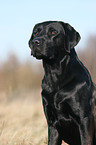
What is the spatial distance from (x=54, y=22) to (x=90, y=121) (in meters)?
1.29

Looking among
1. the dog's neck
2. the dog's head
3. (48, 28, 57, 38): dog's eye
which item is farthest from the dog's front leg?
(48, 28, 57, 38): dog's eye

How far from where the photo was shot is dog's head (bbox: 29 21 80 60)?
3.27 meters

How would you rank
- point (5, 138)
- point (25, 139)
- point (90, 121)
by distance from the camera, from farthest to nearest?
point (5, 138)
point (25, 139)
point (90, 121)

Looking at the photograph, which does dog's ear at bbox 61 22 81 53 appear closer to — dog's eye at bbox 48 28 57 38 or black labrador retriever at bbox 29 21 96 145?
black labrador retriever at bbox 29 21 96 145

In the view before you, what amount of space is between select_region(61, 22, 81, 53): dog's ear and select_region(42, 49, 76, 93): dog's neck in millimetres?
100

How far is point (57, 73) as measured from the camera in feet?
11.4

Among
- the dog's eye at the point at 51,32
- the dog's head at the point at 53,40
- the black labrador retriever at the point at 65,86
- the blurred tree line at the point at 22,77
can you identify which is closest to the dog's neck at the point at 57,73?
the black labrador retriever at the point at 65,86

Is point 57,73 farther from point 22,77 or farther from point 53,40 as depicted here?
point 22,77

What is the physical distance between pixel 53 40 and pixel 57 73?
0.42 metres

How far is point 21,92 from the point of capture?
1482cm

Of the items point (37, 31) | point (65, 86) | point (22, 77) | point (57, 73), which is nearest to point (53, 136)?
point (65, 86)

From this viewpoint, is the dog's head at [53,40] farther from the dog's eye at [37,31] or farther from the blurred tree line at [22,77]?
the blurred tree line at [22,77]

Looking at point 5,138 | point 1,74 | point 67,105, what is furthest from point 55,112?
point 1,74

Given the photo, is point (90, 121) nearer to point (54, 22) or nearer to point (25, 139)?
point (54, 22)
